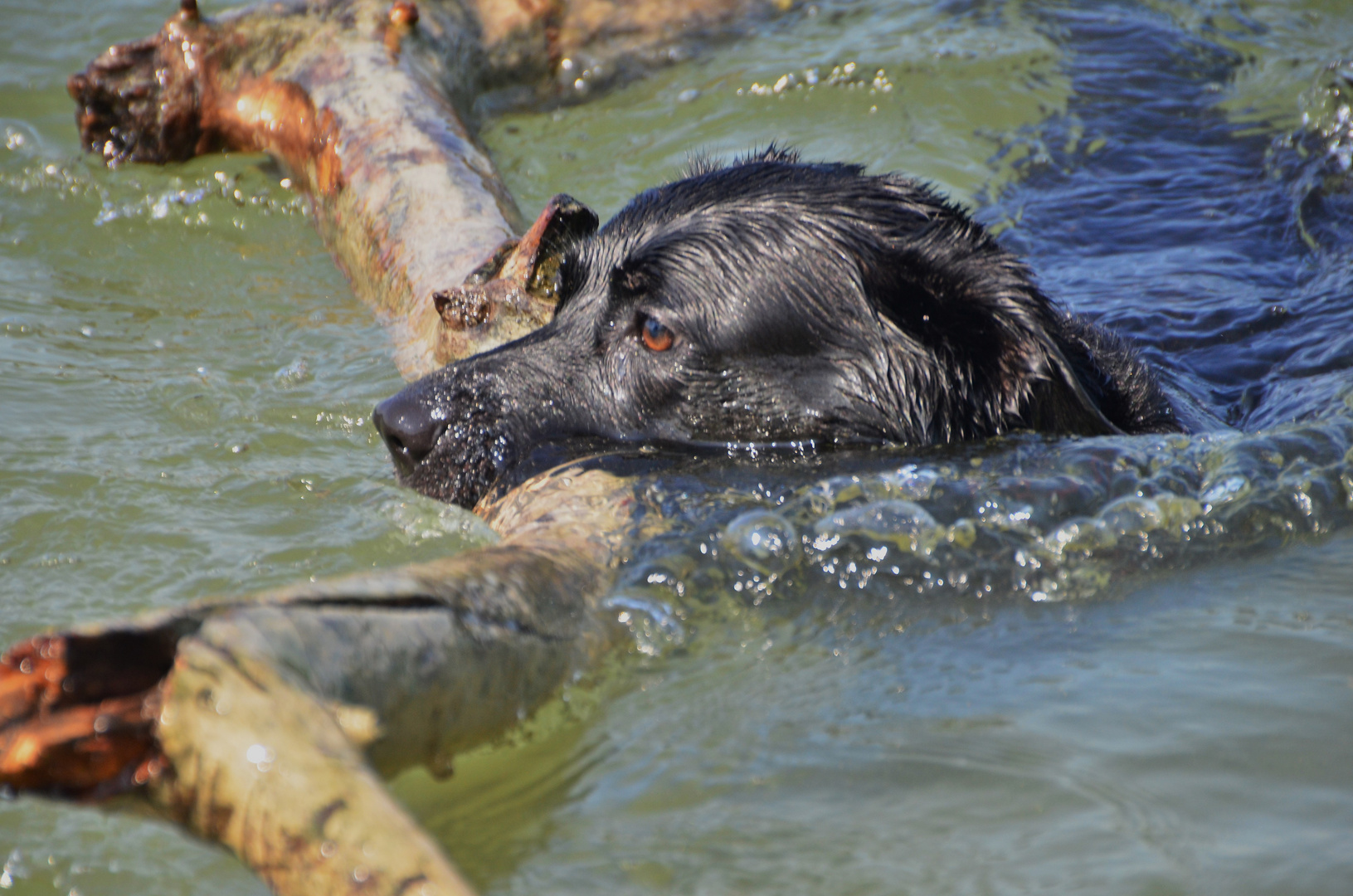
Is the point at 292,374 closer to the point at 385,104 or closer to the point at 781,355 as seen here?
the point at 385,104

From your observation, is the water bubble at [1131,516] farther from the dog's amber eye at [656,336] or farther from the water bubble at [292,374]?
the water bubble at [292,374]

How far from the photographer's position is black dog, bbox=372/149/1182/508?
3514mm

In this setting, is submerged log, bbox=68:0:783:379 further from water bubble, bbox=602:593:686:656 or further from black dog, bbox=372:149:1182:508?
water bubble, bbox=602:593:686:656

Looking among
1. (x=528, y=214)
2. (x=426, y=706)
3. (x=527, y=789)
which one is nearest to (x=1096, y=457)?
(x=527, y=789)

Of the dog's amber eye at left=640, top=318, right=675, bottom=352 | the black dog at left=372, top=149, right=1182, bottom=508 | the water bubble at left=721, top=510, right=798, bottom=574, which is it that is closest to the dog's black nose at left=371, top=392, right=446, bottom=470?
the black dog at left=372, top=149, right=1182, bottom=508

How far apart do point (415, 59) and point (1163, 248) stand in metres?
3.47

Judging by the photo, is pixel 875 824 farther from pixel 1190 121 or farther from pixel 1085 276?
pixel 1190 121

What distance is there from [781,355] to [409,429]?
1.05 meters

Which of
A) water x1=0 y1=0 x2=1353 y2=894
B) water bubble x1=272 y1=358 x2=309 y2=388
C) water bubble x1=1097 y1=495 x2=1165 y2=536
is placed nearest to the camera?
water x1=0 y1=0 x2=1353 y2=894

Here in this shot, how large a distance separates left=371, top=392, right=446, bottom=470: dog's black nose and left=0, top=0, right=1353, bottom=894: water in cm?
16

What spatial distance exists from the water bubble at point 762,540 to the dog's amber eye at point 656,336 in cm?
82

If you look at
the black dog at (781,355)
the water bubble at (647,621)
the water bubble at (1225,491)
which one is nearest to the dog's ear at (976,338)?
the black dog at (781,355)

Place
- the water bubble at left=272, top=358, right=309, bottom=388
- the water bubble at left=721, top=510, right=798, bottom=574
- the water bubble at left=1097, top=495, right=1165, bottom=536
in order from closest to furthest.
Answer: the water bubble at left=721, top=510, right=798, bottom=574, the water bubble at left=1097, top=495, right=1165, bottom=536, the water bubble at left=272, top=358, right=309, bottom=388

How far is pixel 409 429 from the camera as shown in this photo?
3.49m
